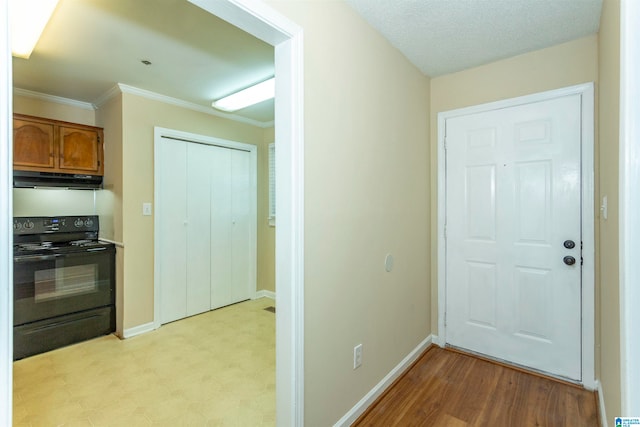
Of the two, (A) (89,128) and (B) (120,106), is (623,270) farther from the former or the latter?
(A) (89,128)

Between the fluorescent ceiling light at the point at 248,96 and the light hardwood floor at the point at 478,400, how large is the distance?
2676 millimetres

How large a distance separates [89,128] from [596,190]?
14.9 ft

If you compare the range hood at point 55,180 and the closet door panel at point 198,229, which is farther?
the closet door panel at point 198,229

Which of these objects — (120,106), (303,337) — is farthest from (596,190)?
(120,106)

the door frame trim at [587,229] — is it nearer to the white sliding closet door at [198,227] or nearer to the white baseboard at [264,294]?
the white baseboard at [264,294]

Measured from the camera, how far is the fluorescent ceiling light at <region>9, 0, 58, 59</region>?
1675 millimetres

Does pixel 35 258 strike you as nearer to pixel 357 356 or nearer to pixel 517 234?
pixel 357 356

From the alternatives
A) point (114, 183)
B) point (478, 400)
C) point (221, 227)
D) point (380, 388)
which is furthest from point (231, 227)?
point (478, 400)

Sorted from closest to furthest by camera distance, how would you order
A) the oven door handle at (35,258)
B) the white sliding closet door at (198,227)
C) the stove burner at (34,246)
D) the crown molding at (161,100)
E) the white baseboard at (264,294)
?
the oven door handle at (35,258) → the stove burner at (34,246) → the crown molding at (161,100) → the white sliding closet door at (198,227) → the white baseboard at (264,294)

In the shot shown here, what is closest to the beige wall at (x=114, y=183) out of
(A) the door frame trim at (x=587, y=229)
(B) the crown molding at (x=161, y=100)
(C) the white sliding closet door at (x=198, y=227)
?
(B) the crown molding at (x=161, y=100)

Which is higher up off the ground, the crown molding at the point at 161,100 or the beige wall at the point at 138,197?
the crown molding at the point at 161,100

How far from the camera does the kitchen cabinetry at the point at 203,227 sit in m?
3.28

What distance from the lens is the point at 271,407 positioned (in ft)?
6.42

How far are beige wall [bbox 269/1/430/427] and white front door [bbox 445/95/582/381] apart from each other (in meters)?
0.43
